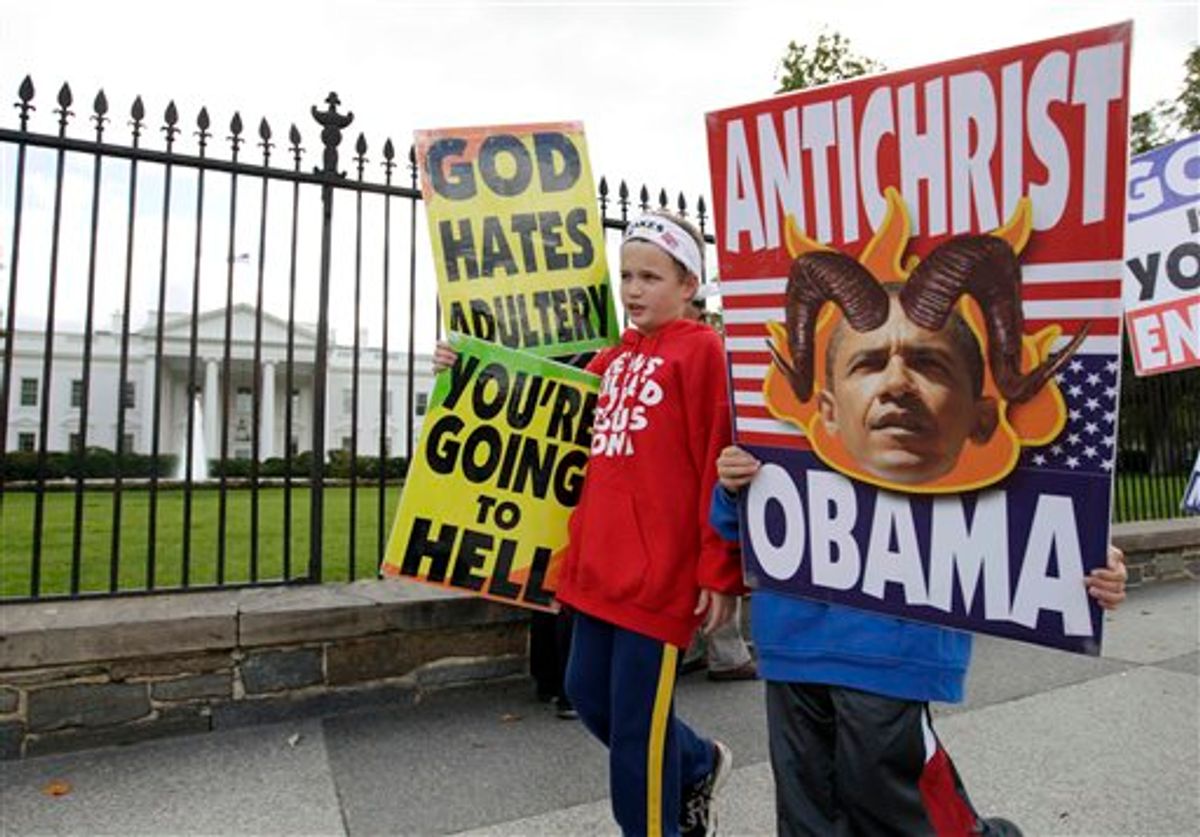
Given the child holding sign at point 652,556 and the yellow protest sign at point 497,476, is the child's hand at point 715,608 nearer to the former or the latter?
the child holding sign at point 652,556

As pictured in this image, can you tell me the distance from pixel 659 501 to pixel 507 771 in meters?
1.53

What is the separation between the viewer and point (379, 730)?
134 inches

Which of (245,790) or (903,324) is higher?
(903,324)

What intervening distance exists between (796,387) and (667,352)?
2.38 ft

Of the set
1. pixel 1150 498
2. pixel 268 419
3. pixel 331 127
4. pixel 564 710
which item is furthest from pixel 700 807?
pixel 268 419

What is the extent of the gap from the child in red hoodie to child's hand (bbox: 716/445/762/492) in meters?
0.35

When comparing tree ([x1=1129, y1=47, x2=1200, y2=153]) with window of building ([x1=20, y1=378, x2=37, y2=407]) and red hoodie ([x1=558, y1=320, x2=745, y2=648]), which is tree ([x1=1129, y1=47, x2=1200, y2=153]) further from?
window of building ([x1=20, y1=378, x2=37, y2=407])

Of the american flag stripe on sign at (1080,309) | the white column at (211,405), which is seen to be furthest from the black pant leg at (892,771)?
the white column at (211,405)

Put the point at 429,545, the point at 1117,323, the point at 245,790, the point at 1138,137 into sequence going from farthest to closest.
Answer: the point at 1138,137 → the point at 245,790 → the point at 429,545 → the point at 1117,323

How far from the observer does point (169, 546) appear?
26.5 ft

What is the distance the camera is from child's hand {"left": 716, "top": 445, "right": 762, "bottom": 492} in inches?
63.6

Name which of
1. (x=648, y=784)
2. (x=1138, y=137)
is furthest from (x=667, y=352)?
(x=1138, y=137)

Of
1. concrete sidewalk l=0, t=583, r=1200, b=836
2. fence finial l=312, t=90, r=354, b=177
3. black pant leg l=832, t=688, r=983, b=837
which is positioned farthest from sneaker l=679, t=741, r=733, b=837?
fence finial l=312, t=90, r=354, b=177

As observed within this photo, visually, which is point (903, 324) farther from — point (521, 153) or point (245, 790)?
point (245, 790)
